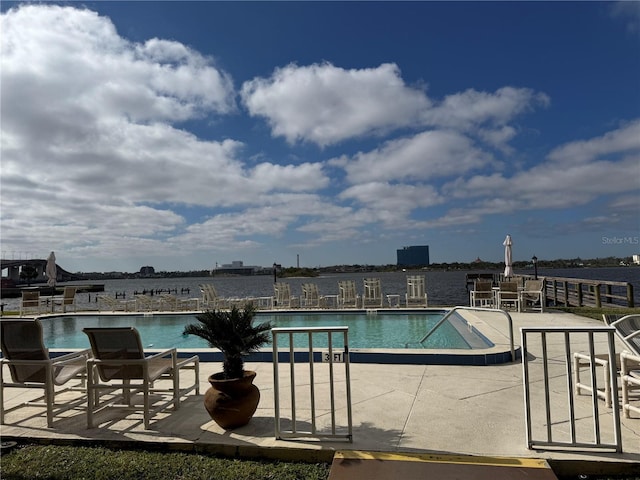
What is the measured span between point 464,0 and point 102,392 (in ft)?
32.6

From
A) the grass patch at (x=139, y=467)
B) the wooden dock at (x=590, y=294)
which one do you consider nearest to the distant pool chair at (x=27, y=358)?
the grass patch at (x=139, y=467)

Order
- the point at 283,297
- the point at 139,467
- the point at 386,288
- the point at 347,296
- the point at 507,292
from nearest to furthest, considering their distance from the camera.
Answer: the point at 139,467, the point at 507,292, the point at 347,296, the point at 283,297, the point at 386,288

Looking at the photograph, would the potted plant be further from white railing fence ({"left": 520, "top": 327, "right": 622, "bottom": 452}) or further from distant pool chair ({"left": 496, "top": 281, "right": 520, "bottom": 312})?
distant pool chair ({"left": 496, "top": 281, "right": 520, "bottom": 312})

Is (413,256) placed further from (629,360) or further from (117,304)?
(629,360)

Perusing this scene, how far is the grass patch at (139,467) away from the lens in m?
2.53

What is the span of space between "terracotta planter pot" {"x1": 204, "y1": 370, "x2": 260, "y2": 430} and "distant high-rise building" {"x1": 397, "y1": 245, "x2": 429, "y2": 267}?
82.2 metres

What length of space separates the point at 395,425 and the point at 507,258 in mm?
11550

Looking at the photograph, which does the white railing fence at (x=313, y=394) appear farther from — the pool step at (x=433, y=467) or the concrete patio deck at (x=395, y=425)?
the pool step at (x=433, y=467)

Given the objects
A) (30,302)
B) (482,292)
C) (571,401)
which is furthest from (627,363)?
(30,302)

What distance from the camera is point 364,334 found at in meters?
8.88

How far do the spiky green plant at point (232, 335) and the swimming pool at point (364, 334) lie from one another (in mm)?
2672

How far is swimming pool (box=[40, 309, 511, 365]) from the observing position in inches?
214

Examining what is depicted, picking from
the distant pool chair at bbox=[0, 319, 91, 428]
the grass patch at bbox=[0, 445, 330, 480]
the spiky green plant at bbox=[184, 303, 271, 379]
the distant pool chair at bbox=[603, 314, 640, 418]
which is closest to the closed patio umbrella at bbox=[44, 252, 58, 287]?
the distant pool chair at bbox=[0, 319, 91, 428]

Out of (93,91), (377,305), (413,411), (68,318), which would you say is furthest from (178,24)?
(68,318)
